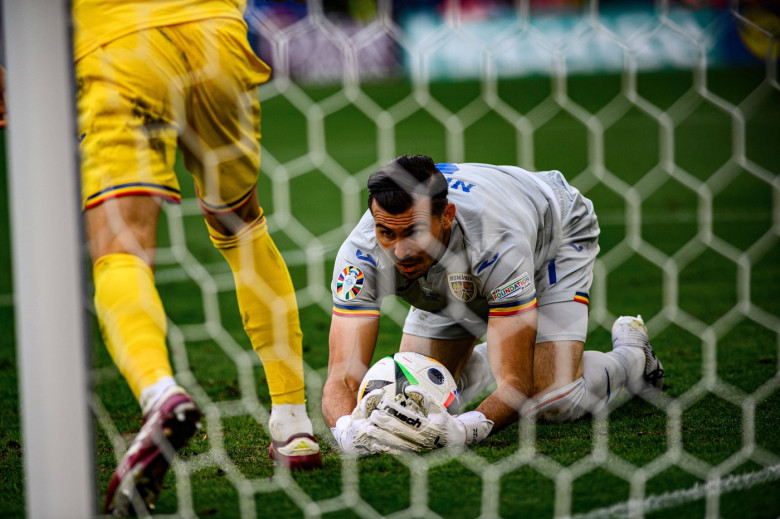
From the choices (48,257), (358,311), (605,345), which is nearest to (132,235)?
(48,257)

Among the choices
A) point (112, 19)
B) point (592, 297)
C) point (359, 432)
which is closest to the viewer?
point (112, 19)

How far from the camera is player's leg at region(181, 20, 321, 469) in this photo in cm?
184

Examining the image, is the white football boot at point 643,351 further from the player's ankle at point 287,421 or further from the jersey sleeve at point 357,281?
the player's ankle at point 287,421

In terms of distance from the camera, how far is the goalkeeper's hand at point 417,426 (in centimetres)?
204

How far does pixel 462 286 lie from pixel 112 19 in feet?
3.85

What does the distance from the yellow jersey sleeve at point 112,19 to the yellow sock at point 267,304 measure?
1.61 feet

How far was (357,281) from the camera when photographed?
7.78ft

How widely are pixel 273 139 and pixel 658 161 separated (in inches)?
204

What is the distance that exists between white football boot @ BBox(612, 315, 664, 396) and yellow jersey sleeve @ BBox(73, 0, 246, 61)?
5.78 ft

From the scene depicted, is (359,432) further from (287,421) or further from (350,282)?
(350,282)

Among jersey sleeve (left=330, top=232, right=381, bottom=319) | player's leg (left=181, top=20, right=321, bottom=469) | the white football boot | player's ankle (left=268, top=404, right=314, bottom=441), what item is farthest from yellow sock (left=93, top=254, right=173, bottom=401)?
the white football boot

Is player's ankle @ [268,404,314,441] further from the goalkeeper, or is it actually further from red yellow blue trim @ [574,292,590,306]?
red yellow blue trim @ [574,292,590,306]

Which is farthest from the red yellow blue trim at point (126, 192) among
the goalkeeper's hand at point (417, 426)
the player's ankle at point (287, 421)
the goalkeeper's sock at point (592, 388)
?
the goalkeeper's sock at point (592, 388)

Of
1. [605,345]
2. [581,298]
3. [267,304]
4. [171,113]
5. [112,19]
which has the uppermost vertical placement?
[112,19]
